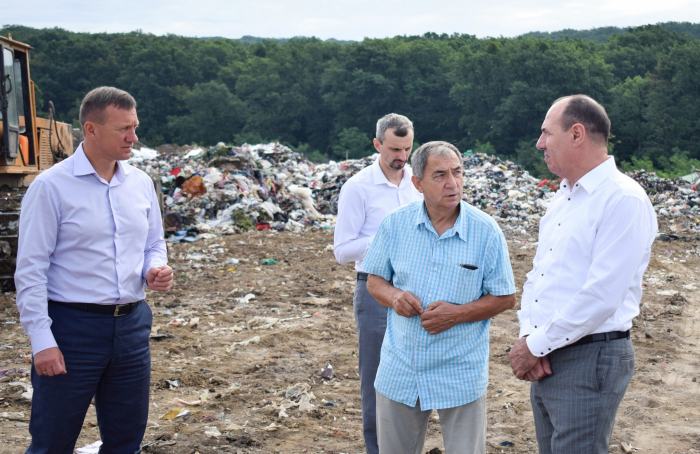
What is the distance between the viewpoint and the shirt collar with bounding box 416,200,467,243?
2.45m

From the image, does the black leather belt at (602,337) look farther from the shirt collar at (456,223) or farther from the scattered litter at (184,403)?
the scattered litter at (184,403)

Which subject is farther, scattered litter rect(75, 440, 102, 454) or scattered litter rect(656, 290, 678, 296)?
scattered litter rect(656, 290, 678, 296)

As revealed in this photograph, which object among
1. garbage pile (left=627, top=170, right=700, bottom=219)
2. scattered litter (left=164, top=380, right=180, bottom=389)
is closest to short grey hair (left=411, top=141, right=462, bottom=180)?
scattered litter (left=164, top=380, right=180, bottom=389)

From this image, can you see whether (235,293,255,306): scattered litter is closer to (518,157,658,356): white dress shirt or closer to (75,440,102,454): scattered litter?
(75,440,102,454): scattered litter

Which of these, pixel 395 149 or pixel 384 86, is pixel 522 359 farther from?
pixel 384 86

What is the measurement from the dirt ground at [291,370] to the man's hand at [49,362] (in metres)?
1.56

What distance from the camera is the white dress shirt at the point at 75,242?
96.8 inches

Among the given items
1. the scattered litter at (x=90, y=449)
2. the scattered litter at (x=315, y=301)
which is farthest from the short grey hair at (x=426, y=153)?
the scattered litter at (x=315, y=301)

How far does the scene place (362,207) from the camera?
346 centimetres

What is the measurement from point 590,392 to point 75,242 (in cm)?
215

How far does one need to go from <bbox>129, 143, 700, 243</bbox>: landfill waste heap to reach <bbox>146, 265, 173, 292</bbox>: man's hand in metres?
9.05

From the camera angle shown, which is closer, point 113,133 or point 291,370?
point 113,133

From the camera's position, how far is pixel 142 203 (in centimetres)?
283

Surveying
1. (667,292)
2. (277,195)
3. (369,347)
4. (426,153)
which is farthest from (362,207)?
(277,195)
